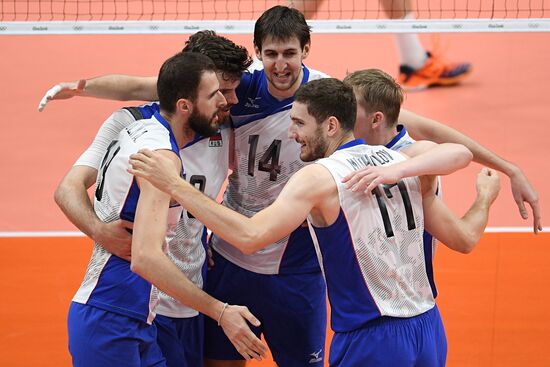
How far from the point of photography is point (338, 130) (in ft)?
17.4

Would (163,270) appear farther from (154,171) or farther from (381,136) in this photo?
(381,136)

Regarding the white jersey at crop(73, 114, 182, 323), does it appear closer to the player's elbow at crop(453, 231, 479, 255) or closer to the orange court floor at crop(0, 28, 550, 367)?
the player's elbow at crop(453, 231, 479, 255)

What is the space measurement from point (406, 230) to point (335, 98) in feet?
2.73

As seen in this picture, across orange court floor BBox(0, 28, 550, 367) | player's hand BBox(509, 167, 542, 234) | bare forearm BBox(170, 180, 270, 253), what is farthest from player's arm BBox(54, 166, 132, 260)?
player's hand BBox(509, 167, 542, 234)

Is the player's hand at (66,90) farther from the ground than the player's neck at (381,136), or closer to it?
farther from the ground

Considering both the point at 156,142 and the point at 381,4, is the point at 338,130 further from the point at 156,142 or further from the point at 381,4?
the point at 381,4

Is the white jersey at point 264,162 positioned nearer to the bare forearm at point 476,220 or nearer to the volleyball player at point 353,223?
the volleyball player at point 353,223

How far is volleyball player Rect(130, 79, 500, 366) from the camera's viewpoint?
4.91 metres

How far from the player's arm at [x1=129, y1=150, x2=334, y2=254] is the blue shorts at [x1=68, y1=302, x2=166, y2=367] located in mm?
923

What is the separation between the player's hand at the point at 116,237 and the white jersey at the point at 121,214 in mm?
49

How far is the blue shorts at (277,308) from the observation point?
674cm

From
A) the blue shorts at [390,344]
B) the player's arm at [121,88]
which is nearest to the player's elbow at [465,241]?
the blue shorts at [390,344]

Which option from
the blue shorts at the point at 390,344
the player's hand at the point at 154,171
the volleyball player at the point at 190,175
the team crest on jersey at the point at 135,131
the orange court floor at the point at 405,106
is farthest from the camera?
the orange court floor at the point at 405,106

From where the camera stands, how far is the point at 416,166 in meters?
5.19
